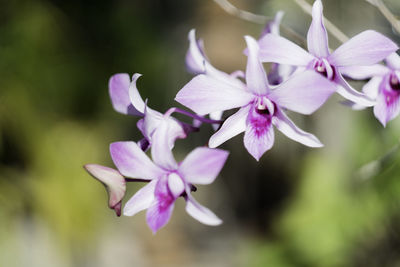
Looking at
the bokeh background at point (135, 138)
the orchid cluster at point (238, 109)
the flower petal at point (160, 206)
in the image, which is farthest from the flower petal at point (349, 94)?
the bokeh background at point (135, 138)

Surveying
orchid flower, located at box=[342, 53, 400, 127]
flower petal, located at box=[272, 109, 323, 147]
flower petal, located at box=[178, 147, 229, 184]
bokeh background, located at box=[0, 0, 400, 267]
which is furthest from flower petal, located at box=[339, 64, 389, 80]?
bokeh background, located at box=[0, 0, 400, 267]

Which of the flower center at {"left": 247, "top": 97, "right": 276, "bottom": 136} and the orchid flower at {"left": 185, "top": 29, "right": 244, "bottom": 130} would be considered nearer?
the flower center at {"left": 247, "top": 97, "right": 276, "bottom": 136}

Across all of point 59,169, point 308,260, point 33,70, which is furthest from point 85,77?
point 308,260

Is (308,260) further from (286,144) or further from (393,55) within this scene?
(393,55)

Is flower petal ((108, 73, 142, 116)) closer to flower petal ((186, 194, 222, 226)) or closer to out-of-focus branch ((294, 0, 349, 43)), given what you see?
flower petal ((186, 194, 222, 226))

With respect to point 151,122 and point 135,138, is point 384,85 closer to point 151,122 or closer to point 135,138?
point 151,122

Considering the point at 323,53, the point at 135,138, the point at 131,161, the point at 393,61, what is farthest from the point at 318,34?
the point at 135,138

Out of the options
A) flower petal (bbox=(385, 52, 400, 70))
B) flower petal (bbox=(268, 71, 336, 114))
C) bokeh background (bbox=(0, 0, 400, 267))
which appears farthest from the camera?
bokeh background (bbox=(0, 0, 400, 267))
